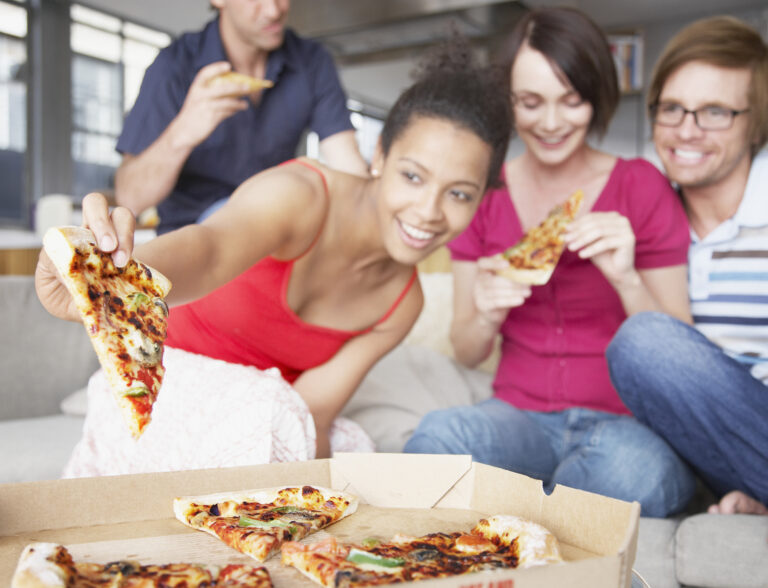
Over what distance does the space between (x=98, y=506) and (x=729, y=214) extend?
1470mm

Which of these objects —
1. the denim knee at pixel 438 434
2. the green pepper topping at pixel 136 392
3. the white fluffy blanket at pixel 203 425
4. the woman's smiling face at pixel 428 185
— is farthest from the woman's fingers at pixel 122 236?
the denim knee at pixel 438 434

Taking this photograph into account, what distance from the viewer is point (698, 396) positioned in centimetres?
132

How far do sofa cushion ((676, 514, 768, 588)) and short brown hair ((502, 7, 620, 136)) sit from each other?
0.94 m

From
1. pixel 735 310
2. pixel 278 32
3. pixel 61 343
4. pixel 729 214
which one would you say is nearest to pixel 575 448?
pixel 735 310

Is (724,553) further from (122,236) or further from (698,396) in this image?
(122,236)

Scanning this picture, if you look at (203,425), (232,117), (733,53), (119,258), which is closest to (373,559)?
(119,258)

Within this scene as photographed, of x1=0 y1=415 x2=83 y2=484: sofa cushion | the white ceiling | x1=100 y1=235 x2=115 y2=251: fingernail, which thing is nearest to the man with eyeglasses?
x1=100 y1=235 x2=115 y2=251: fingernail

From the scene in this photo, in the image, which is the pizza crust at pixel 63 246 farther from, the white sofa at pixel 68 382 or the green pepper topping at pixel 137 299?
the white sofa at pixel 68 382

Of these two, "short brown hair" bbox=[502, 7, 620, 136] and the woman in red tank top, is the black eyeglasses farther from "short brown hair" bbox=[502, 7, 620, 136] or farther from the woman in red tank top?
the woman in red tank top

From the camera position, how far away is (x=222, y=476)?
0.84 meters

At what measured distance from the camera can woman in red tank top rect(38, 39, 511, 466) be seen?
1.36 metres

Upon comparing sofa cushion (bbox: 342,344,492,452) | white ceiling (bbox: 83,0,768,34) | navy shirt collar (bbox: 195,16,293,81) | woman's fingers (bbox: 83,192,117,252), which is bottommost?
sofa cushion (bbox: 342,344,492,452)

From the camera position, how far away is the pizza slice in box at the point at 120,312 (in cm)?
70

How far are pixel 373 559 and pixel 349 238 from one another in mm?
844
